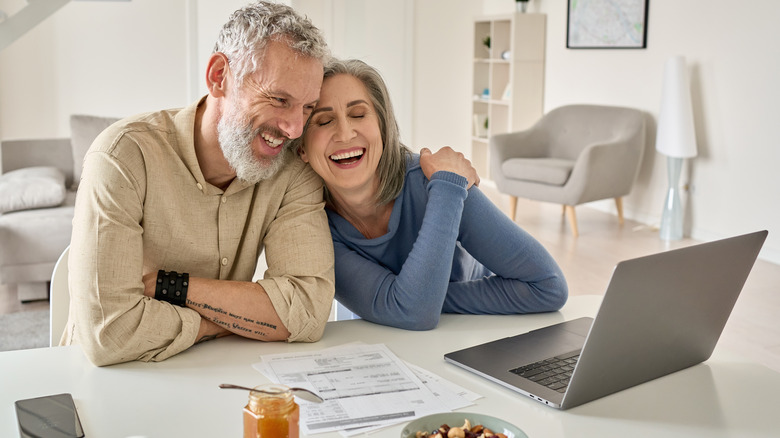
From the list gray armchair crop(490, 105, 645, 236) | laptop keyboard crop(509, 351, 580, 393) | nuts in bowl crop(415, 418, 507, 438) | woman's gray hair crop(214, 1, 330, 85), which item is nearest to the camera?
nuts in bowl crop(415, 418, 507, 438)

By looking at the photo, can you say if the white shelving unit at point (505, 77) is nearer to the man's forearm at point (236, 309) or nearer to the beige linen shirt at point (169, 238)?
the beige linen shirt at point (169, 238)

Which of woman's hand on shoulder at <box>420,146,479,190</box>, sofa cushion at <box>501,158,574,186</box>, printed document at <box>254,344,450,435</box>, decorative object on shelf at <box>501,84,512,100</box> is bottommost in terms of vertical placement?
sofa cushion at <box>501,158,574,186</box>

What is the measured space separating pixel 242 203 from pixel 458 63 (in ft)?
23.9

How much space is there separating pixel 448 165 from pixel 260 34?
497 mm

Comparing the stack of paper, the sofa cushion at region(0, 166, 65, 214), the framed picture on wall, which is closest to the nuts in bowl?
the stack of paper

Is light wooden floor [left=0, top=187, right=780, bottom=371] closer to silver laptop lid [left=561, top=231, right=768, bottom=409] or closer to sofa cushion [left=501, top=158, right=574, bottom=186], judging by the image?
sofa cushion [left=501, top=158, right=574, bottom=186]

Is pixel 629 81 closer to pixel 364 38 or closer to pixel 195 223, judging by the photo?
pixel 364 38

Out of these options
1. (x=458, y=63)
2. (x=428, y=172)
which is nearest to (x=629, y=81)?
(x=458, y=63)

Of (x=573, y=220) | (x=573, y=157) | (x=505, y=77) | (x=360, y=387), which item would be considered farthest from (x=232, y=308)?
(x=505, y=77)

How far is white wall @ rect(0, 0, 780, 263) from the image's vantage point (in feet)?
17.2

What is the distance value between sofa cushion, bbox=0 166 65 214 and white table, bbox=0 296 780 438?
315cm

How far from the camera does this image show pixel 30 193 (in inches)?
170

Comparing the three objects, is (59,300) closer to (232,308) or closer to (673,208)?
(232,308)

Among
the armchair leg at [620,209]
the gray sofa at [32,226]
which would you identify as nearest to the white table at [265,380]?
the gray sofa at [32,226]
